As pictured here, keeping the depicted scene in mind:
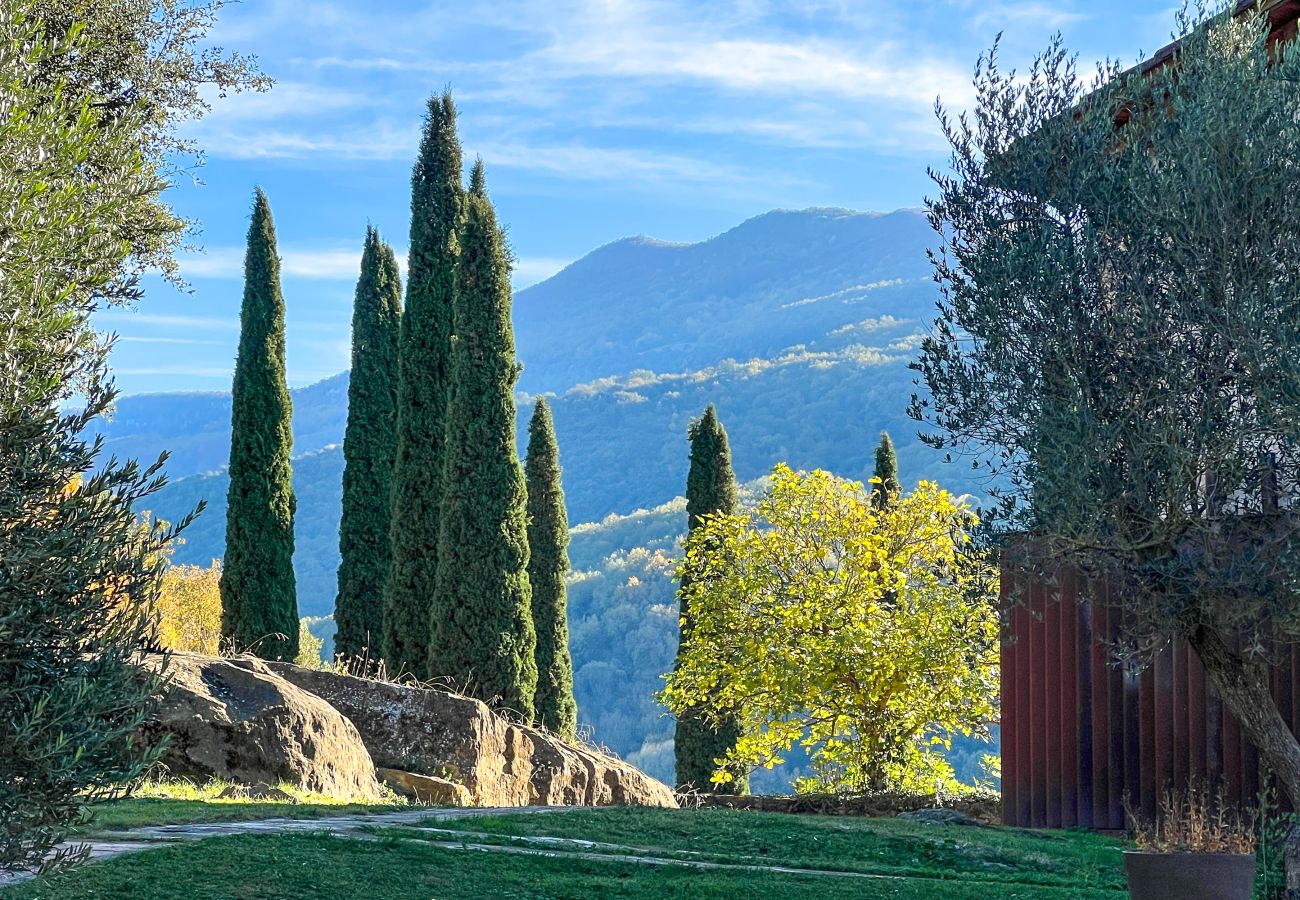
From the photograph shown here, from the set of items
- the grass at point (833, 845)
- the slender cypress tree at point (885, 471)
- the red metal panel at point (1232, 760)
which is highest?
the slender cypress tree at point (885, 471)

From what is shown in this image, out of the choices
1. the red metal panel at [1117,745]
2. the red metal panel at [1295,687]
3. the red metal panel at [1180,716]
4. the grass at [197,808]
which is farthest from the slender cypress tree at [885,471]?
the grass at [197,808]

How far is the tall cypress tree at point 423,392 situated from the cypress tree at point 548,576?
7.98ft

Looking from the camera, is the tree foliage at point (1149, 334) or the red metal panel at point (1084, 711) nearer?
the tree foliage at point (1149, 334)

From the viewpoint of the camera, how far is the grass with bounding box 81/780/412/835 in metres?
9.95

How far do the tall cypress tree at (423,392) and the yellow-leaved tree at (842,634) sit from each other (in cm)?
496

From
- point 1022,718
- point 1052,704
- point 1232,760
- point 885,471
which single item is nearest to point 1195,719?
point 1232,760

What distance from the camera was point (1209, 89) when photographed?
9.77 meters

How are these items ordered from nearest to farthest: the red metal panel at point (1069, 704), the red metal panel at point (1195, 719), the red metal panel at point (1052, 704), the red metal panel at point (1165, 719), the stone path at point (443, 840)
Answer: the stone path at point (443, 840), the red metal panel at point (1195, 719), the red metal panel at point (1165, 719), the red metal panel at point (1069, 704), the red metal panel at point (1052, 704)

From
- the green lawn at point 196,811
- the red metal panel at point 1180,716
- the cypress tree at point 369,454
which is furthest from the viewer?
the cypress tree at point 369,454

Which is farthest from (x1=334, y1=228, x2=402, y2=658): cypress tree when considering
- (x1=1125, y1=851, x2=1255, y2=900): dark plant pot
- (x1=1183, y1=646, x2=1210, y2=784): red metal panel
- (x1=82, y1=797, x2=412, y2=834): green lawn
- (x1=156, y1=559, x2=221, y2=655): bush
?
(x1=1125, y1=851, x2=1255, y2=900): dark plant pot

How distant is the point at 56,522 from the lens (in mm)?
5691

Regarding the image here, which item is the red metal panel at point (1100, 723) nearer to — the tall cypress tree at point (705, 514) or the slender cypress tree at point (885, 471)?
the tall cypress tree at point (705, 514)

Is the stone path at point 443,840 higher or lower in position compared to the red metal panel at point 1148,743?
lower

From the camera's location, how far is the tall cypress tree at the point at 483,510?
21.6 metres
